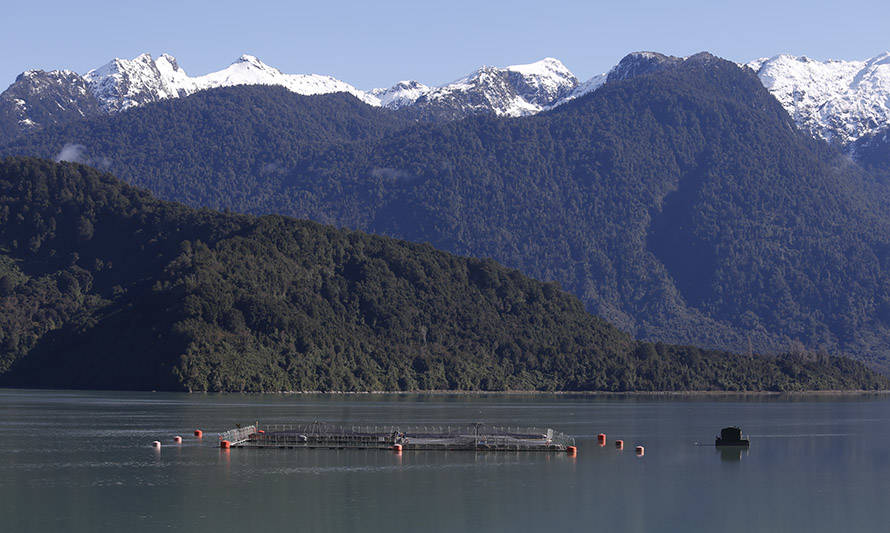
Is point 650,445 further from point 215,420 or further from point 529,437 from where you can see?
point 215,420

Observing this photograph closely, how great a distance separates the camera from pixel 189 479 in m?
106

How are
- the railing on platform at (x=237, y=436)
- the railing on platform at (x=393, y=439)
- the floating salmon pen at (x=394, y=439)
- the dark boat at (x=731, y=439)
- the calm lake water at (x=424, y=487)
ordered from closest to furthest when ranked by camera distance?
the calm lake water at (x=424, y=487) → the railing on platform at (x=237, y=436) → the floating salmon pen at (x=394, y=439) → the railing on platform at (x=393, y=439) → the dark boat at (x=731, y=439)

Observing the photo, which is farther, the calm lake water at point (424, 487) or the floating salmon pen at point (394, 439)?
the floating salmon pen at point (394, 439)

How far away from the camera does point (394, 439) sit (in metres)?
140

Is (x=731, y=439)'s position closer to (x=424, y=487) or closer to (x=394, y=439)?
(x=394, y=439)

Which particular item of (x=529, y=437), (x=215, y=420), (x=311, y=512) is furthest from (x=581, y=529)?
(x=215, y=420)

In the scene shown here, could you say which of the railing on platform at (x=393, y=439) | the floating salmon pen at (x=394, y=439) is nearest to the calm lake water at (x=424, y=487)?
the floating salmon pen at (x=394, y=439)

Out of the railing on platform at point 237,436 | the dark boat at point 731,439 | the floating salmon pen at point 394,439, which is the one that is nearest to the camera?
the railing on platform at point 237,436

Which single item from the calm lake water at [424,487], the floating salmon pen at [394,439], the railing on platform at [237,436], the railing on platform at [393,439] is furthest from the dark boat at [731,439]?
the railing on platform at [237,436]

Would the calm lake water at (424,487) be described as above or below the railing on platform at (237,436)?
below

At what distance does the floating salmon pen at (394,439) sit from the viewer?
447 ft

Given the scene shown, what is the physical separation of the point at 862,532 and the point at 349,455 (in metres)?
55.1

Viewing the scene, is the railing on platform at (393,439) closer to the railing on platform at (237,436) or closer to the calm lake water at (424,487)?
the railing on platform at (237,436)

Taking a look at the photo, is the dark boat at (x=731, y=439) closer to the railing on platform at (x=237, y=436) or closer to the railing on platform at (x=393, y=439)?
the railing on platform at (x=393, y=439)
